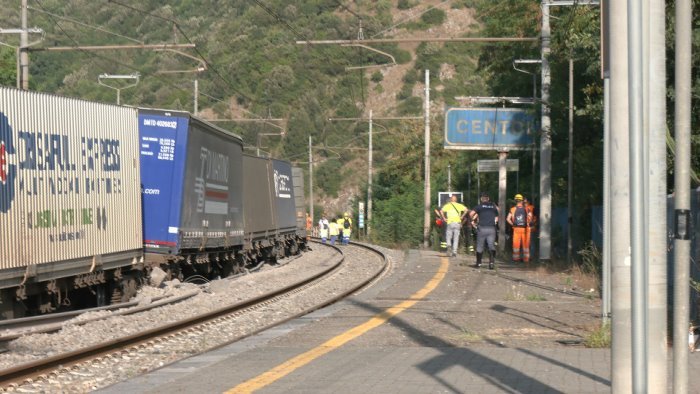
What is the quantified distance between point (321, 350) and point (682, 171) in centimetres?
586

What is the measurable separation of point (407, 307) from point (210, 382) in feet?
26.7

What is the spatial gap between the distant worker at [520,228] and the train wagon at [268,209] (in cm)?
747

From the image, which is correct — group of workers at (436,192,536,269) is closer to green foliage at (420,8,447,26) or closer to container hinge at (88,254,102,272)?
container hinge at (88,254,102,272)

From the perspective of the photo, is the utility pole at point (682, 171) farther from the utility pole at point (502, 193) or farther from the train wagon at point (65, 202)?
the utility pole at point (502, 193)

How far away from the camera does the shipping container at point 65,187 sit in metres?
16.0

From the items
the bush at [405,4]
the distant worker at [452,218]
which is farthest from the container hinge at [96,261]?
the bush at [405,4]

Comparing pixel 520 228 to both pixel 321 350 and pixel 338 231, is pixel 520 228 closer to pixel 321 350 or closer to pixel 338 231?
pixel 321 350

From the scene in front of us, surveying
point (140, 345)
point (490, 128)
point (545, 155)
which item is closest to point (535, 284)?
point (545, 155)

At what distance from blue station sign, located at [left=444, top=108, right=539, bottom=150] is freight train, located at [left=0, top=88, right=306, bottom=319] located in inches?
420

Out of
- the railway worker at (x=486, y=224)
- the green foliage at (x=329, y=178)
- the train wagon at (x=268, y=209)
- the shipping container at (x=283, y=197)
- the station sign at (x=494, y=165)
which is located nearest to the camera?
the railway worker at (x=486, y=224)

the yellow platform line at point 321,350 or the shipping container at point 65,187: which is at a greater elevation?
the shipping container at point 65,187

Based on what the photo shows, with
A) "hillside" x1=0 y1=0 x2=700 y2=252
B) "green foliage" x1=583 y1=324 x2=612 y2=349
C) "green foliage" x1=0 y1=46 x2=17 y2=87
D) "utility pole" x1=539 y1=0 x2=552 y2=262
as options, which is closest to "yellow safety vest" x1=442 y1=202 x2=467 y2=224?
"utility pole" x1=539 y1=0 x2=552 y2=262

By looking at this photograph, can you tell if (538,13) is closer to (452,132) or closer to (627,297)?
(452,132)

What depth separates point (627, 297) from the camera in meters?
7.37
